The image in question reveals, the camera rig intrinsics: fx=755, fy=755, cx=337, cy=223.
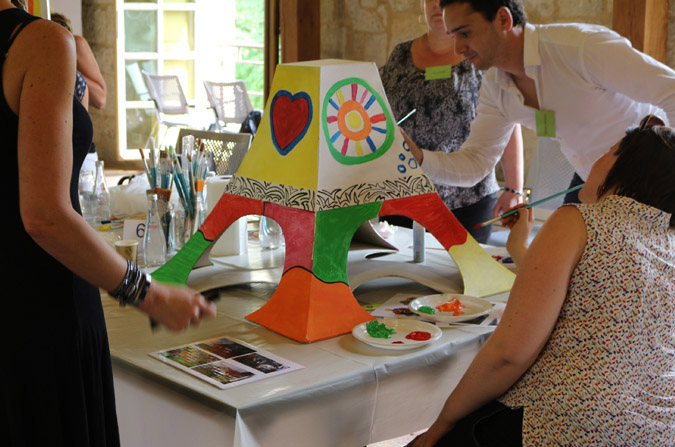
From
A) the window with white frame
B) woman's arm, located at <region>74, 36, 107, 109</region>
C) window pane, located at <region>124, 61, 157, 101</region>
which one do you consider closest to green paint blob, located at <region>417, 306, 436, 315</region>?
woman's arm, located at <region>74, 36, 107, 109</region>

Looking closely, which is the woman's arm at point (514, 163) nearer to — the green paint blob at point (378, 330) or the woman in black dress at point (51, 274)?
the green paint blob at point (378, 330)

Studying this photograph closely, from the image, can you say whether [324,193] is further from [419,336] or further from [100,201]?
[100,201]

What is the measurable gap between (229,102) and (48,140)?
7.09 metres

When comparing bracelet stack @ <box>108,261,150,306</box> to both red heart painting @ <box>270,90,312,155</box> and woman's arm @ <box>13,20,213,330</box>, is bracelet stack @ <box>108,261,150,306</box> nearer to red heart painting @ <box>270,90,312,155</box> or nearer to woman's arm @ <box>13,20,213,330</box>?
woman's arm @ <box>13,20,213,330</box>

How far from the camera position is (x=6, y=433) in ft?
3.72

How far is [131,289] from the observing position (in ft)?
3.63

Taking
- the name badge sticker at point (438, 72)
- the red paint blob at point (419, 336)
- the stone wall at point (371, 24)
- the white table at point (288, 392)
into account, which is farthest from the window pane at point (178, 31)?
the red paint blob at point (419, 336)

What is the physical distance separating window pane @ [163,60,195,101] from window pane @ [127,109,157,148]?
507 millimetres

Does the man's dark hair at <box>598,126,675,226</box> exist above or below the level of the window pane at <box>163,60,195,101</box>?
below

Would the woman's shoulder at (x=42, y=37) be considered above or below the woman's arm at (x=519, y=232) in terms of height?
above

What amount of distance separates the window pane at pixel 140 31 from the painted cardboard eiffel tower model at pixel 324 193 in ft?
24.4

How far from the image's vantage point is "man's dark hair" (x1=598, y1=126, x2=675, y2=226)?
1260 mm

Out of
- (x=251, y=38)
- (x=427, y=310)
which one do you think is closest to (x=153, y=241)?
(x=427, y=310)

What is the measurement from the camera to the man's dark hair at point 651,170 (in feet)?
4.13
